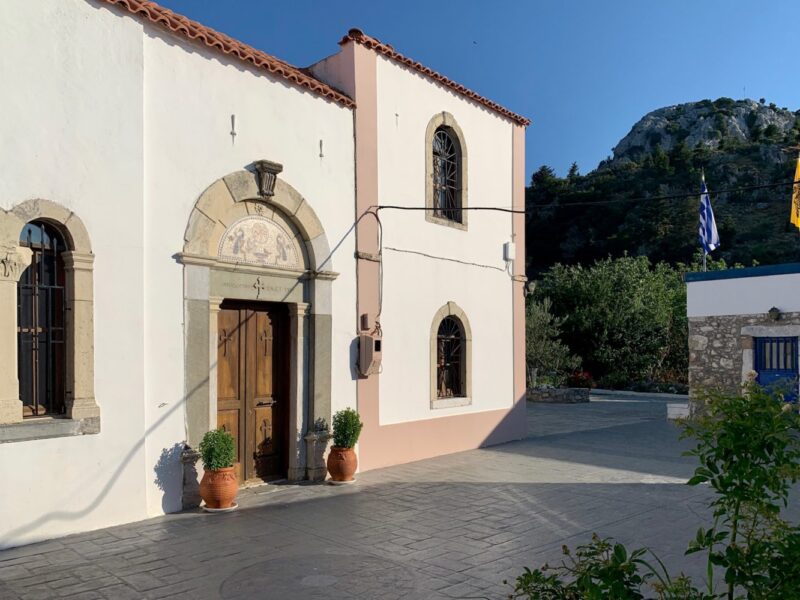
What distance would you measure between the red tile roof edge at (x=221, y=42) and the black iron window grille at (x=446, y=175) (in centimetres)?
223

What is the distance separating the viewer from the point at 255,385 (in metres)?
8.00

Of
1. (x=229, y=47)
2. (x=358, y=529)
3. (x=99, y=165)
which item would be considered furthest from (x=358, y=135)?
(x=358, y=529)

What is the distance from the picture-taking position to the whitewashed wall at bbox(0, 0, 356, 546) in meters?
5.72

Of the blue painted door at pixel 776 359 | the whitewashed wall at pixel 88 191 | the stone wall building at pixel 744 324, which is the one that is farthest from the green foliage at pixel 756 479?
the blue painted door at pixel 776 359

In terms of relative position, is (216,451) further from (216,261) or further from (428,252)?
(428,252)

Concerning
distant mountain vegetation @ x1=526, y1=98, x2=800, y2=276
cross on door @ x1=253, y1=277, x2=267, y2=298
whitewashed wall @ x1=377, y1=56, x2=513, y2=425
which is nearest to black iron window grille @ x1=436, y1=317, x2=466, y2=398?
whitewashed wall @ x1=377, y1=56, x2=513, y2=425

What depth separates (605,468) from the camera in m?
9.48

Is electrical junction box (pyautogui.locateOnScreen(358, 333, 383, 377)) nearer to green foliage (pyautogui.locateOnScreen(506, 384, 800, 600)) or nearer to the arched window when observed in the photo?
the arched window

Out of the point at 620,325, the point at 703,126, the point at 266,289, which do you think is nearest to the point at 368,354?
the point at 266,289

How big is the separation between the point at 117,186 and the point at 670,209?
4760cm

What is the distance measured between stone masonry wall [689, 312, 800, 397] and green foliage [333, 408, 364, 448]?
8.16m

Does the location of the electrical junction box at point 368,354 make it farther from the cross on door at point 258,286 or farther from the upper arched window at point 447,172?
the upper arched window at point 447,172

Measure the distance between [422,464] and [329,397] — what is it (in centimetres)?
194

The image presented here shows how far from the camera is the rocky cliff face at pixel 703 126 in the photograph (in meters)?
63.1
